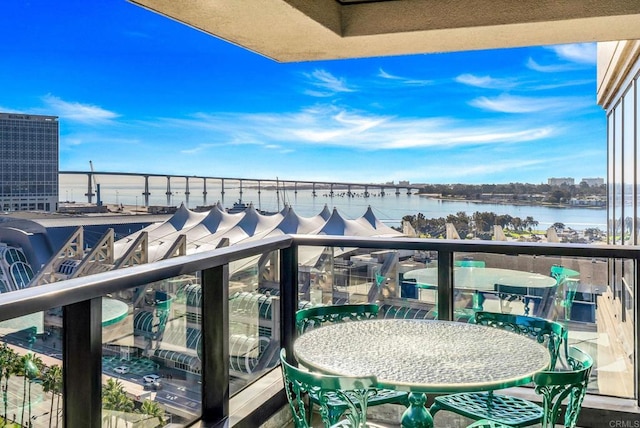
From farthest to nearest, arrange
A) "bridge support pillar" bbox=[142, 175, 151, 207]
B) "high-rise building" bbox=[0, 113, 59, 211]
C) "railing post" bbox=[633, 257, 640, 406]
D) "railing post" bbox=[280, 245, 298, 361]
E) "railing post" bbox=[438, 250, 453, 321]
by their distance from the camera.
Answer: "bridge support pillar" bbox=[142, 175, 151, 207] → "high-rise building" bbox=[0, 113, 59, 211] → "railing post" bbox=[280, 245, 298, 361] → "railing post" bbox=[438, 250, 453, 321] → "railing post" bbox=[633, 257, 640, 406]

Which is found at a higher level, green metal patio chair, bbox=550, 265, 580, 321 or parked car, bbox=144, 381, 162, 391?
green metal patio chair, bbox=550, 265, 580, 321

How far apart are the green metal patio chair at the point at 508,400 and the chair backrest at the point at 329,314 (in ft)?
1.89

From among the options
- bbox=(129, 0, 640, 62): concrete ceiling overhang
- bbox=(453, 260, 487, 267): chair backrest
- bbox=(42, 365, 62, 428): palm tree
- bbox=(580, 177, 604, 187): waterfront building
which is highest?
bbox=(129, 0, 640, 62): concrete ceiling overhang

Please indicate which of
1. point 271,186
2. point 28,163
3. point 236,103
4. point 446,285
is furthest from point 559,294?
point 236,103

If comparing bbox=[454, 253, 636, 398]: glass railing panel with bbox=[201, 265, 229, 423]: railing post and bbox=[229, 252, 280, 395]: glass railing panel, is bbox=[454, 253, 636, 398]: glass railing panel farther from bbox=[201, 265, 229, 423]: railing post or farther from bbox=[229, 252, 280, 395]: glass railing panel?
bbox=[201, 265, 229, 423]: railing post

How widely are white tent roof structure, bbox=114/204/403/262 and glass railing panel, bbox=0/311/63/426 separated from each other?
1631cm

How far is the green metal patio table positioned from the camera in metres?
1.65

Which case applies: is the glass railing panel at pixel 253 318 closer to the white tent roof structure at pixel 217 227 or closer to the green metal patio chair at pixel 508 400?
the green metal patio chair at pixel 508 400

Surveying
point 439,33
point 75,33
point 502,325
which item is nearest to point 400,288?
point 502,325

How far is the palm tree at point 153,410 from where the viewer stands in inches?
87.6

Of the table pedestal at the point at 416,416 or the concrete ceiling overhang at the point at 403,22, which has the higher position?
the concrete ceiling overhang at the point at 403,22

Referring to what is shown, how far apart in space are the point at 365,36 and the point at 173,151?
113ft

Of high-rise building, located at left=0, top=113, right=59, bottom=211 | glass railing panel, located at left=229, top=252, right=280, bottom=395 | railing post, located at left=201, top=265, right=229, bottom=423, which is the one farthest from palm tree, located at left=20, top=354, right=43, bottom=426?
high-rise building, located at left=0, top=113, right=59, bottom=211

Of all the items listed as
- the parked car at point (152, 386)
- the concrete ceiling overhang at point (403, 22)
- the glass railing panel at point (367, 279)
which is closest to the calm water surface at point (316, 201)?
the glass railing panel at point (367, 279)
